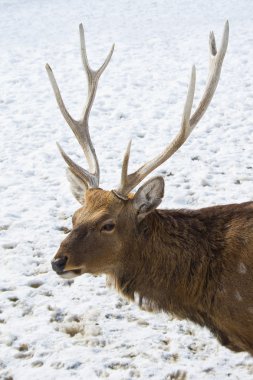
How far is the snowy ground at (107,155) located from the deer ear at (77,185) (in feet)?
4.28

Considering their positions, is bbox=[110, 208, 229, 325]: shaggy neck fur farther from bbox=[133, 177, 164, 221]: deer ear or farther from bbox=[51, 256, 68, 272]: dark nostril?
bbox=[51, 256, 68, 272]: dark nostril

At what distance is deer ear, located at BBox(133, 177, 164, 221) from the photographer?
15.4ft

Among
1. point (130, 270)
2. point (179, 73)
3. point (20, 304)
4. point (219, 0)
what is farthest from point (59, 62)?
point (130, 270)

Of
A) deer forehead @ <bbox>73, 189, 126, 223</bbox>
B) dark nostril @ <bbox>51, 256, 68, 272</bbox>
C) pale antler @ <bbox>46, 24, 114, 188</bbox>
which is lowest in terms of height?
dark nostril @ <bbox>51, 256, 68, 272</bbox>

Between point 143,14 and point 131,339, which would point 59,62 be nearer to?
point 143,14

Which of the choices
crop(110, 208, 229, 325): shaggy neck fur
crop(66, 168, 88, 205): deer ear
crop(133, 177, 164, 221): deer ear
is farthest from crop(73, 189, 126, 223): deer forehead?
crop(66, 168, 88, 205): deer ear

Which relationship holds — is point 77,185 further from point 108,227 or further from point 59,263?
point 59,263

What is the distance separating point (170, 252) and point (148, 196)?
1.57ft

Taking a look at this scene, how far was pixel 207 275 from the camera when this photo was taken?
4.66m

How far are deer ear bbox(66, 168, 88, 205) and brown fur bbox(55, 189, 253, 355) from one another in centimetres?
23

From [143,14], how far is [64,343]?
16172mm

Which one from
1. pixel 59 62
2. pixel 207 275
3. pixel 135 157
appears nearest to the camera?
pixel 207 275

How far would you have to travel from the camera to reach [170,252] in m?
4.81

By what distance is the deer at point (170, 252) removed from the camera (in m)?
4.54
